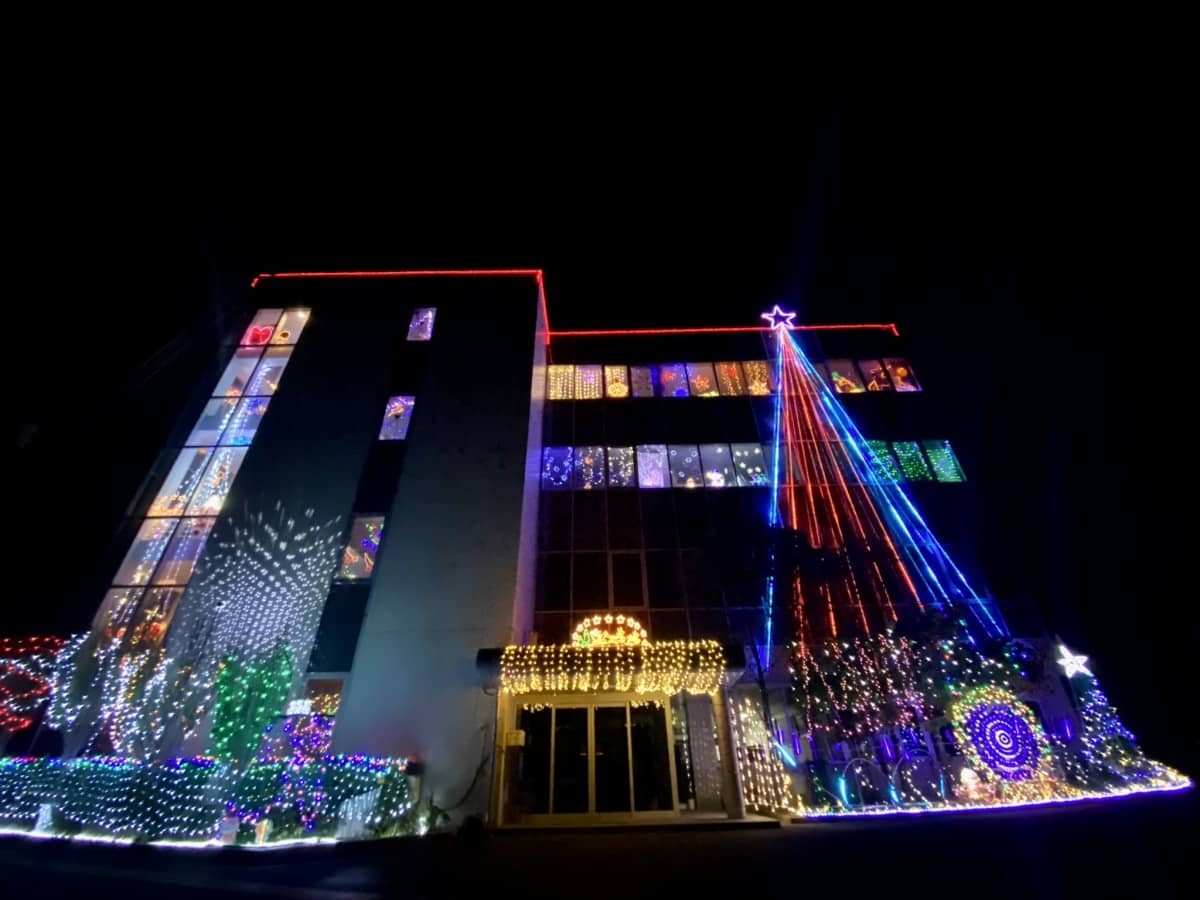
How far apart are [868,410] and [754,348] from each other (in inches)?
158

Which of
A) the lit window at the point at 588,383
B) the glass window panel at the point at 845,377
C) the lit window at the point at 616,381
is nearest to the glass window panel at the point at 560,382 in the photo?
the lit window at the point at 588,383

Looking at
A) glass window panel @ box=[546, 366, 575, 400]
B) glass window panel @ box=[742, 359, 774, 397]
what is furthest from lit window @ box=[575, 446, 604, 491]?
glass window panel @ box=[742, 359, 774, 397]

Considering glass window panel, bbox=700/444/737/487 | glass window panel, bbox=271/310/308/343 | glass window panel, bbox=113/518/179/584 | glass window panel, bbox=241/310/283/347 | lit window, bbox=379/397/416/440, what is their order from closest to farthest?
glass window panel, bbox=113/518/179/584
lit window, bbox=379/397/416/440
glass window panel, bbox=700/444/737/487
glass window panel, bbox=241/310/283/347
glass window panel, bbox=271/310/308/343

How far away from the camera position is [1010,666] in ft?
36.2

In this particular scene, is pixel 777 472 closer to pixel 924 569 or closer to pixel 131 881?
pixel 924 569

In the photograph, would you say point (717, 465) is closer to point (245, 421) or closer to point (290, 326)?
point (245, 421)

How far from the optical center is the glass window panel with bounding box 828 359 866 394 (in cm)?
1661

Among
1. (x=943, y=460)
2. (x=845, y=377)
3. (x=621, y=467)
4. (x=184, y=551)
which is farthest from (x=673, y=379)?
(x=184, y=551)

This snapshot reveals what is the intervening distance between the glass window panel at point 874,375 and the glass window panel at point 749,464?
14.7ft

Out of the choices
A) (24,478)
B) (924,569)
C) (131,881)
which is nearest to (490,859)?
(131,881)

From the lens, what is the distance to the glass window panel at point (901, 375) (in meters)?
16.5

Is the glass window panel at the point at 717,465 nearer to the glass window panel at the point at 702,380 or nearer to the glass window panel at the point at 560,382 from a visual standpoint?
the glass window panel at the point at 702,380

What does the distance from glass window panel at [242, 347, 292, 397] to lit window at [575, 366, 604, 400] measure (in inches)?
334

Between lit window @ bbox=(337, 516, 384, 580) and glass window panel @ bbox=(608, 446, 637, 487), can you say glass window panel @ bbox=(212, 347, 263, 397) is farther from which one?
glass window panel @ bbox=(608, 446, 637, 487)
